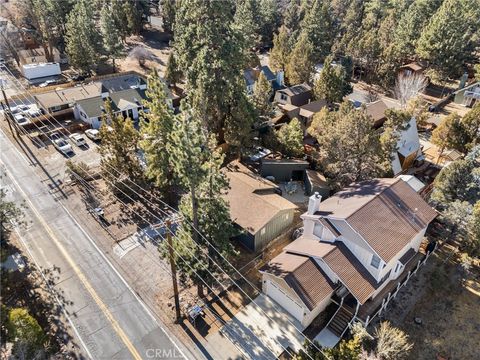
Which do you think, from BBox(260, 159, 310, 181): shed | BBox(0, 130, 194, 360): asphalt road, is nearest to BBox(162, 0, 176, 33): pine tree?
BBox(260, 159, 310, 181): shed

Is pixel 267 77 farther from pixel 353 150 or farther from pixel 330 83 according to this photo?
pixel 353 150

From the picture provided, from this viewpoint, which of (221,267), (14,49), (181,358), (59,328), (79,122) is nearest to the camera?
(181,358)

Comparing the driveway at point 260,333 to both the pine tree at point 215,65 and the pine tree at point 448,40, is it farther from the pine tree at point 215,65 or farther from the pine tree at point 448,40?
the pine tree at point 448,40

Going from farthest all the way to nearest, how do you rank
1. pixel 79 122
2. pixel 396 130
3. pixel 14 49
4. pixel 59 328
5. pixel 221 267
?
pixel 14 49, pixel 79 122, pixel 396 130, pixel 221 267, pixel 59 328

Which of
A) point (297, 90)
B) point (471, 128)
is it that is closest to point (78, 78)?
point (297, 90)

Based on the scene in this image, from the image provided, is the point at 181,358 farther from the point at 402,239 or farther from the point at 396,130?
the point at 396,130

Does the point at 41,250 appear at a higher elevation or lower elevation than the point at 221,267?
lower

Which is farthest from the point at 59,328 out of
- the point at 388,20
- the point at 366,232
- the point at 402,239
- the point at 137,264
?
the point at 388,20
